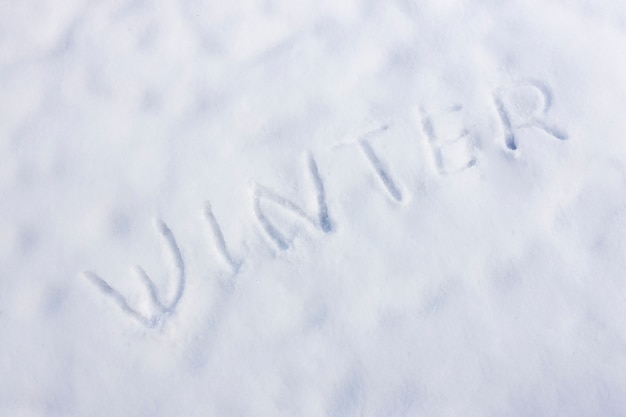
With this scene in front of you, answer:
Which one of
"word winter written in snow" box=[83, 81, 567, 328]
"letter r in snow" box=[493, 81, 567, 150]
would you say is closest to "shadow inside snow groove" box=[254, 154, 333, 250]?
"word winter written in snow" box=[83, 81, 567, 328]

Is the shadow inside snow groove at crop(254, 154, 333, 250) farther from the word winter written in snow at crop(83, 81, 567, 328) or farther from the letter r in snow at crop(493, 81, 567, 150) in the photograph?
the letter r in snow at crop(493, 81, 567, 150)

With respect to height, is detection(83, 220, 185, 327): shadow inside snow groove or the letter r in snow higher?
detection(83, 220, 185, 327): shadow inside snow groove

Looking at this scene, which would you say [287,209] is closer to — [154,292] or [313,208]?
[313,208]

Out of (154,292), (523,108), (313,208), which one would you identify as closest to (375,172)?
(313,208)

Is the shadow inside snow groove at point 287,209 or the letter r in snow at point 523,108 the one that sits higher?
the shadow inside snow groove at point 287,209

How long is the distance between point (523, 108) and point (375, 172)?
34 centimetres

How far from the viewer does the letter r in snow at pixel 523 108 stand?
1.16 metres

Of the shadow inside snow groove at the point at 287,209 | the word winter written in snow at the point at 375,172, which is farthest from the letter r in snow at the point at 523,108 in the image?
the shadow inside snow groove at the point at 287,209

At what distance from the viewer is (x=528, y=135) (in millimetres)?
1153

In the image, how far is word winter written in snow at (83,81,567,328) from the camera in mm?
1062

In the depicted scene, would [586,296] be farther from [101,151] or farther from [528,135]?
[101,151]

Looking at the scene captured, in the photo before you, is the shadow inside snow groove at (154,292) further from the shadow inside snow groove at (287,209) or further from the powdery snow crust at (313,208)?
the shadow inside snow groove at (287,209)

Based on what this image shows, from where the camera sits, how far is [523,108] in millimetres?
1181

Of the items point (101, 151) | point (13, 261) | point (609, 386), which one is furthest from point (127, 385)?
point (609, 386)
